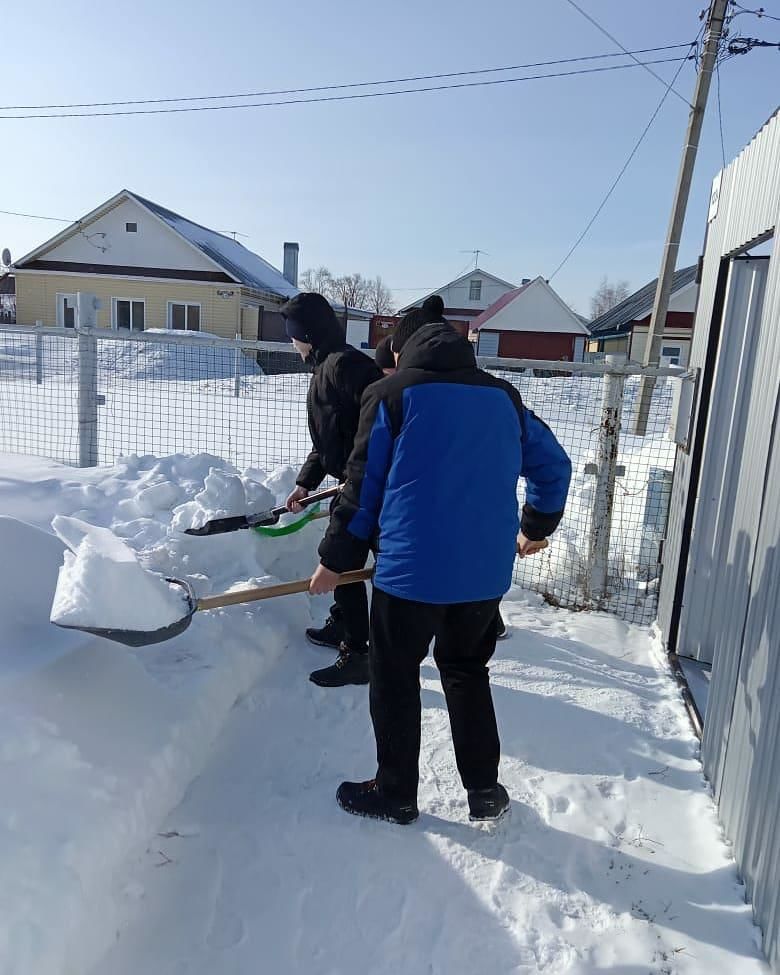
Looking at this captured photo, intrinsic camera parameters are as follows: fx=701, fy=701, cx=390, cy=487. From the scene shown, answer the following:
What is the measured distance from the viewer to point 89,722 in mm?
2395

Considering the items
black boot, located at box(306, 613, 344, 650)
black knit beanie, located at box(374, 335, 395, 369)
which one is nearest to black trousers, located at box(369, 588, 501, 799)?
black knit beanie, located at box(374, 335, 395, 369)

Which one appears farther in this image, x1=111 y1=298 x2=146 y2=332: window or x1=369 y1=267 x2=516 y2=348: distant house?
x1=369 y1=267 x2=516 y2=348: distant house

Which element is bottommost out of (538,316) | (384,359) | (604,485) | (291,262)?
(604,485)

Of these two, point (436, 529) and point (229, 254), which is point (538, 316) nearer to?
point (229, 254)

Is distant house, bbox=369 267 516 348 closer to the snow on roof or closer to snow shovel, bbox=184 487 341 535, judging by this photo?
the snow on roof

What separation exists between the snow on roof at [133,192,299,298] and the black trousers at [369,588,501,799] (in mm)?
21312

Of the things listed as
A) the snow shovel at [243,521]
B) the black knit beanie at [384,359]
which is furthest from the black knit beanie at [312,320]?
the snow shovel at [243,521]

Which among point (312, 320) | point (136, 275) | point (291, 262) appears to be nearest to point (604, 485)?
point (312, 320)

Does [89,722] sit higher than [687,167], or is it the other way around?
[687,167]

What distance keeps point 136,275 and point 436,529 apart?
86.2ft

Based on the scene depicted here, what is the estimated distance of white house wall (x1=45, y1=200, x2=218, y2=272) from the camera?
A: 25453mm

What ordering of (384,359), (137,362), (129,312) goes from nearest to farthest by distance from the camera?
(384,359) < (137,362) < (129,312)

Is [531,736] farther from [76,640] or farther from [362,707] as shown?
[76,640]

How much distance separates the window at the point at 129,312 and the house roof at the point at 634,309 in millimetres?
19472
